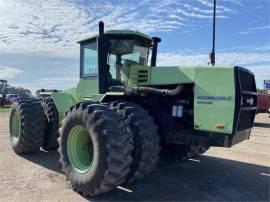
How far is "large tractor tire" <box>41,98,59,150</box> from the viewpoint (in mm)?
9008

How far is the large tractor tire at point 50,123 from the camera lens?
9008 mm

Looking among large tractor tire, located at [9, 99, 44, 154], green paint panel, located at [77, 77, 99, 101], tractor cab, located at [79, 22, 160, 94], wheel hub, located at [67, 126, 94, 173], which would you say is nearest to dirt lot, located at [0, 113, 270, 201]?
large tractor tire, located at [9, 99, 44, 154]

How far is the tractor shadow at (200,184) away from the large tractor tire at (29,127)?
3.37 m

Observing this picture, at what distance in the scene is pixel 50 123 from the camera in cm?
901

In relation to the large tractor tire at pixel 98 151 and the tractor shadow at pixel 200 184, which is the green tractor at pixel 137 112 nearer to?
the large tractor tire at pixel 98 151

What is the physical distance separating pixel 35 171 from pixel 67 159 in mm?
1442

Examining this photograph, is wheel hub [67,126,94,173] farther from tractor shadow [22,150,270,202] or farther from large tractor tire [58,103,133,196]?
tractor shadow [22,150,270,202]

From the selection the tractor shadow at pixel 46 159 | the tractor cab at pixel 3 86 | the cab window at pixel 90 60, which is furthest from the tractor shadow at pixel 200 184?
the tractor cab at pixel 3 86

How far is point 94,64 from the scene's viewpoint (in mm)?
7457

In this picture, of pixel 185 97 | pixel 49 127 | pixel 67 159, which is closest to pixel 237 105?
pixel 185 97

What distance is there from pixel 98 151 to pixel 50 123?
3.93m

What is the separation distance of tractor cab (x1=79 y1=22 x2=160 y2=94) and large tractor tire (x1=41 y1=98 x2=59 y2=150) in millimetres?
1853

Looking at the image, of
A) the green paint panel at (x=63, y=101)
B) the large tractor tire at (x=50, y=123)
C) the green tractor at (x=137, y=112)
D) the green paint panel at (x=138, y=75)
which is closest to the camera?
the green tractor at (x=137, y=112)

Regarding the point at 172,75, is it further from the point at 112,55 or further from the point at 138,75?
the point at 112,55
